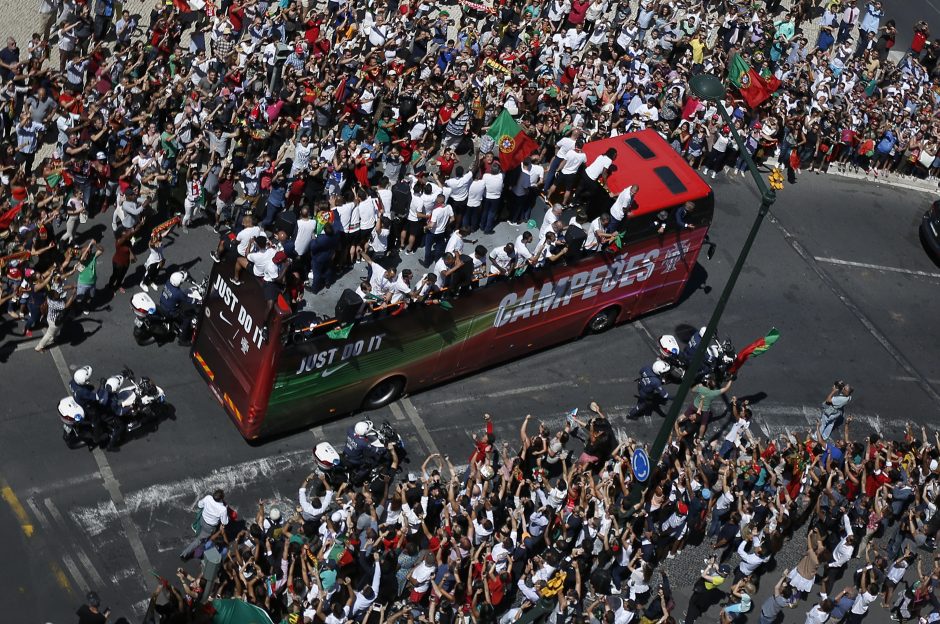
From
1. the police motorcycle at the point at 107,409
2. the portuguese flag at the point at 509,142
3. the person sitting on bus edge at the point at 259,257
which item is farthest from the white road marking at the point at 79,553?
the portuguese flag at the point at 509,142

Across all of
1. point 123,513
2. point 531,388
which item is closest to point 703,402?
point 531,388

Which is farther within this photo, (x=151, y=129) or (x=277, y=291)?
(x=151, y=129)

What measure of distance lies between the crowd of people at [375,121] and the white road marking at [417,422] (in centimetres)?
247

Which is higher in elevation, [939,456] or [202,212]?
[202,212]

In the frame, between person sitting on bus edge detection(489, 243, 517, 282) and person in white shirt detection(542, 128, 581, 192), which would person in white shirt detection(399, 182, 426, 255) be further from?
person in white shirt detection(542, 128, 581, 192)

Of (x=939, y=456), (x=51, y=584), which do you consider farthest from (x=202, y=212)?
(x=939, y=456)

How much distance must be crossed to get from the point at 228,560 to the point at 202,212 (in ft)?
30.9

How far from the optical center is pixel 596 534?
2128 cm

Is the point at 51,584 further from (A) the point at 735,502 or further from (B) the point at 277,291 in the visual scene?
(A) the point at 735,502

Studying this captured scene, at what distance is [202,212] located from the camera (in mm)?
27047

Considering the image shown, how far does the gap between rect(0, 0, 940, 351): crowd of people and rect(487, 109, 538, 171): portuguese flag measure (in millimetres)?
285

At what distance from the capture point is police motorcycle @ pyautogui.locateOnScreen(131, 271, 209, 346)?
2356 centimetres

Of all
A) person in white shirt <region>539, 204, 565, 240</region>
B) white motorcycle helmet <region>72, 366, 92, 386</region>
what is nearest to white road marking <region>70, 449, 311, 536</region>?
white motorcycle helmet <region>72, 366, 92, 386</region>

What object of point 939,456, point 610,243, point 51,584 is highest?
point 610,243
